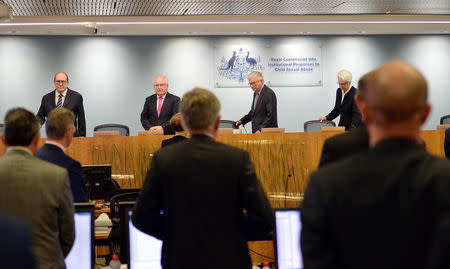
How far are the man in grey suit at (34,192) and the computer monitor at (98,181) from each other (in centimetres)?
280

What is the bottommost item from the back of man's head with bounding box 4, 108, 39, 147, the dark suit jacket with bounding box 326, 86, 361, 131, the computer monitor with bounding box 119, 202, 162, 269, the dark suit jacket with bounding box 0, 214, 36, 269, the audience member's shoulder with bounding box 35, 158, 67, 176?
the computer monitor with bounding box 119, 202, 162, 269

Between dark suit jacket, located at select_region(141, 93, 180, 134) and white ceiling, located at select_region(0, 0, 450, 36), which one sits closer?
dark suit jacket, located at select_region(141, 93, 180, 134)

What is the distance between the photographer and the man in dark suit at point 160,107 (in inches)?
311

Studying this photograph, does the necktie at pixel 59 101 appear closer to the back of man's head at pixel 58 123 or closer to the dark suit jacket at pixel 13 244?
the back of man's head at pixel 58 123

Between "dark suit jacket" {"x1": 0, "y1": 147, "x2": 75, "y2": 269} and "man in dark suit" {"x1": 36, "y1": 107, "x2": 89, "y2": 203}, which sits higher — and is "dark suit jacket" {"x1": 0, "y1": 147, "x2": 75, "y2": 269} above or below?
below

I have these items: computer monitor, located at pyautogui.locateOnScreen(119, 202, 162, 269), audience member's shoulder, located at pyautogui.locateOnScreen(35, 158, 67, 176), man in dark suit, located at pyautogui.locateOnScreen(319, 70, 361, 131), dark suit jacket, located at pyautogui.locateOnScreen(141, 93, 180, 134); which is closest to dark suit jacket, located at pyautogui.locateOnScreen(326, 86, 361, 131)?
man in dark suit, located at pyautogui.locateOnScreen(319, 70, 361, 131)

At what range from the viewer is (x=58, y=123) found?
299 centimetres

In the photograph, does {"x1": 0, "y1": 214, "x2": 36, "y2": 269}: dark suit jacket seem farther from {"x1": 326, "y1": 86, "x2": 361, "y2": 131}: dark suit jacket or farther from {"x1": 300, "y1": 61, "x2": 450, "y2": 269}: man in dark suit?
{"x1": 326, "y1": 86, "x2": 361, "y2": 131}: dark suit jacket

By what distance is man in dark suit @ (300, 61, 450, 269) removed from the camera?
1355 millimetres

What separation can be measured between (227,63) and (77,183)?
8.20 m

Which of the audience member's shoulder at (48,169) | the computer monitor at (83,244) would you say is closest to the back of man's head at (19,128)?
the audience member's shoulder at (48,169)

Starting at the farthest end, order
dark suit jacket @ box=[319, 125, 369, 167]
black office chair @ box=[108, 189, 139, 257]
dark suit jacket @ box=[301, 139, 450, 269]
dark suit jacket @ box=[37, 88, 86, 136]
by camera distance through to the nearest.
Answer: dark suit jacket @ box=[37, 88, 86, 136]
black office chair @ box=[108, 189, 139, 257]
dark suit jacket @ box=[319, 125, 369, 167]
dark suit jacket @ box=[301, 139, 450, 269]

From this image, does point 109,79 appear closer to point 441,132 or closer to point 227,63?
point 227,63

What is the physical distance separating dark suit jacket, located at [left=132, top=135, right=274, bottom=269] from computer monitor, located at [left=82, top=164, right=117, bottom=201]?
9.65 ft
